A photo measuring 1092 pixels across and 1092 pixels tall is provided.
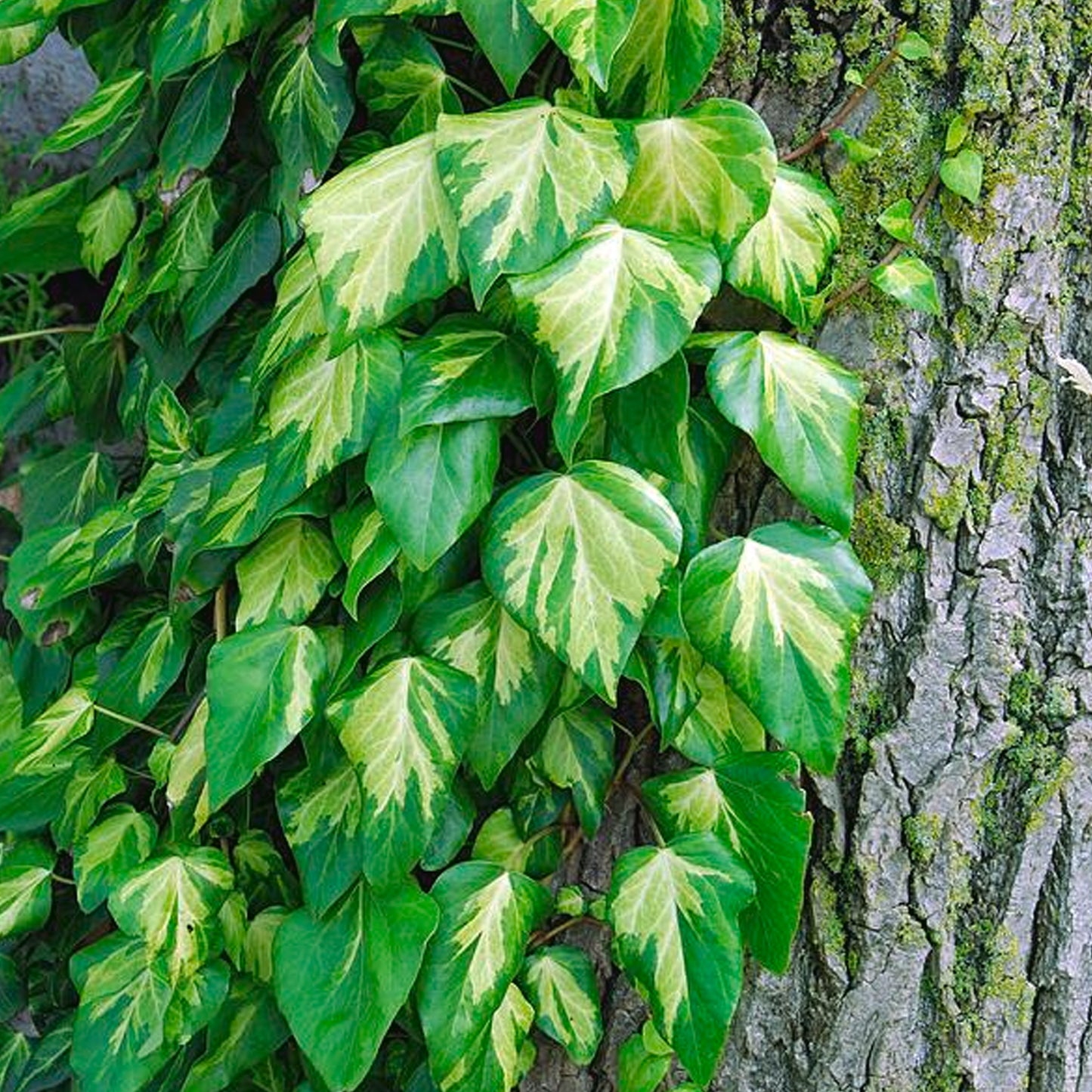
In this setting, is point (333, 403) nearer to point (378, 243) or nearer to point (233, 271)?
point (378, 243)

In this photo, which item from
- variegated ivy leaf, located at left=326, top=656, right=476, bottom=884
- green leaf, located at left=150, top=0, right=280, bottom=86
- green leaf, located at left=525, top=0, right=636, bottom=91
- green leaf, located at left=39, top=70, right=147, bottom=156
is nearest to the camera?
green leaf, located at left=525, top=0, right=636, bottom=91

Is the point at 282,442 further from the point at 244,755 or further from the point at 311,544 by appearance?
the point at 244,755

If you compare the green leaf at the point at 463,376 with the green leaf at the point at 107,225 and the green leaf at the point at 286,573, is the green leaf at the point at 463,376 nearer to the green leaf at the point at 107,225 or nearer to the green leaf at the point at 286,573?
the green leaf at the point at 286,573

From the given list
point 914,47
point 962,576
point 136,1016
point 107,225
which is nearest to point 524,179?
point 914,47

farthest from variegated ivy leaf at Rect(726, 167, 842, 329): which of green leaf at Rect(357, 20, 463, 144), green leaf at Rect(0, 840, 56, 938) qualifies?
green leaf at Rect(0, 840, 56, 938)

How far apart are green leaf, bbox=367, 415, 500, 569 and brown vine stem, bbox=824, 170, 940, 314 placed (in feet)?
0.90

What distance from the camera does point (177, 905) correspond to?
2.93 feet

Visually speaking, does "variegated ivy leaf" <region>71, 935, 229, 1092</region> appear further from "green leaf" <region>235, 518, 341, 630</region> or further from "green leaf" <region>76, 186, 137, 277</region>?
"green leaf" <region>76, 186, 137, 277</region>

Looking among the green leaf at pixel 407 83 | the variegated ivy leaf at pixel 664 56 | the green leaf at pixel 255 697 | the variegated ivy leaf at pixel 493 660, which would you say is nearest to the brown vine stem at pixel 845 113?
the variegated ivy leaf at pixel 664 56

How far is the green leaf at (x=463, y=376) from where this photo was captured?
0.78 m

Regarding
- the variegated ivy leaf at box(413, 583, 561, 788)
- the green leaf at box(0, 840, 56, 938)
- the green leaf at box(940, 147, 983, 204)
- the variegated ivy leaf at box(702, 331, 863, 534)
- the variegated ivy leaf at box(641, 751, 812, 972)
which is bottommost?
the green leaf at box(0, 840, 56, 938)

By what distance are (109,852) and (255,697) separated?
0.24m

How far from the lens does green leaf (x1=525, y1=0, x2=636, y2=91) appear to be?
0.68 metres

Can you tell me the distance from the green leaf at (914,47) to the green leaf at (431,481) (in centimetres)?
38
